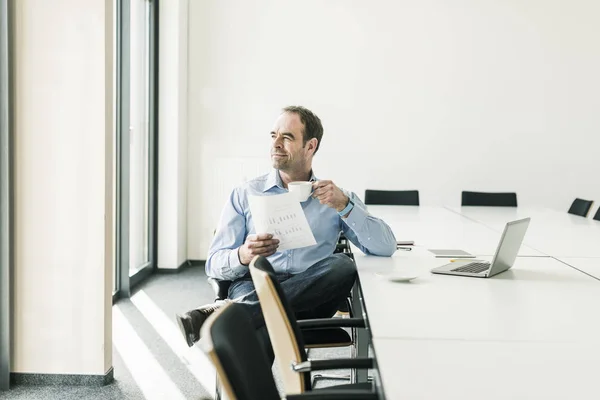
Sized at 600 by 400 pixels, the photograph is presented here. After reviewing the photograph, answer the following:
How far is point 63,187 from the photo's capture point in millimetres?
3354

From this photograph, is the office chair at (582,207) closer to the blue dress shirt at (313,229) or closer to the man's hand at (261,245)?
the blue dress shirt at (313,229)

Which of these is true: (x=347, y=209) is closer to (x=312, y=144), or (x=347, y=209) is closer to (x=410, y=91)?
(x=312, y=144)

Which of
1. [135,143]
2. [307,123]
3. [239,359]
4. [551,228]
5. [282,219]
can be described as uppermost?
[307,123]

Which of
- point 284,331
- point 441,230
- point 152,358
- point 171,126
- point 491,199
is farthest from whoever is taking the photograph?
point 171,126

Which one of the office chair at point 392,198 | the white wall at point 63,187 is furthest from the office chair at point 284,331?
the office chair at point 392,198

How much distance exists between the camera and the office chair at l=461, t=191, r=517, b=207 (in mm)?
6164

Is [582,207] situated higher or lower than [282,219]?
lower

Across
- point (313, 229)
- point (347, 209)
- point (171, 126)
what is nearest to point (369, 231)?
point (347, 209)

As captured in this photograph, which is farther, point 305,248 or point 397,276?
point 305,248

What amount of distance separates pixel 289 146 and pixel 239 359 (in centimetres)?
186

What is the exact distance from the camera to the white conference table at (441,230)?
11.4 feet

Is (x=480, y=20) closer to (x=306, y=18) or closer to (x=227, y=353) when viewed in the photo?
(x=306, y=18)

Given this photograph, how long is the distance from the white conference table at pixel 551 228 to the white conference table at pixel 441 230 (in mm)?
119

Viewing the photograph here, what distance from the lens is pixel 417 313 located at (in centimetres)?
205
